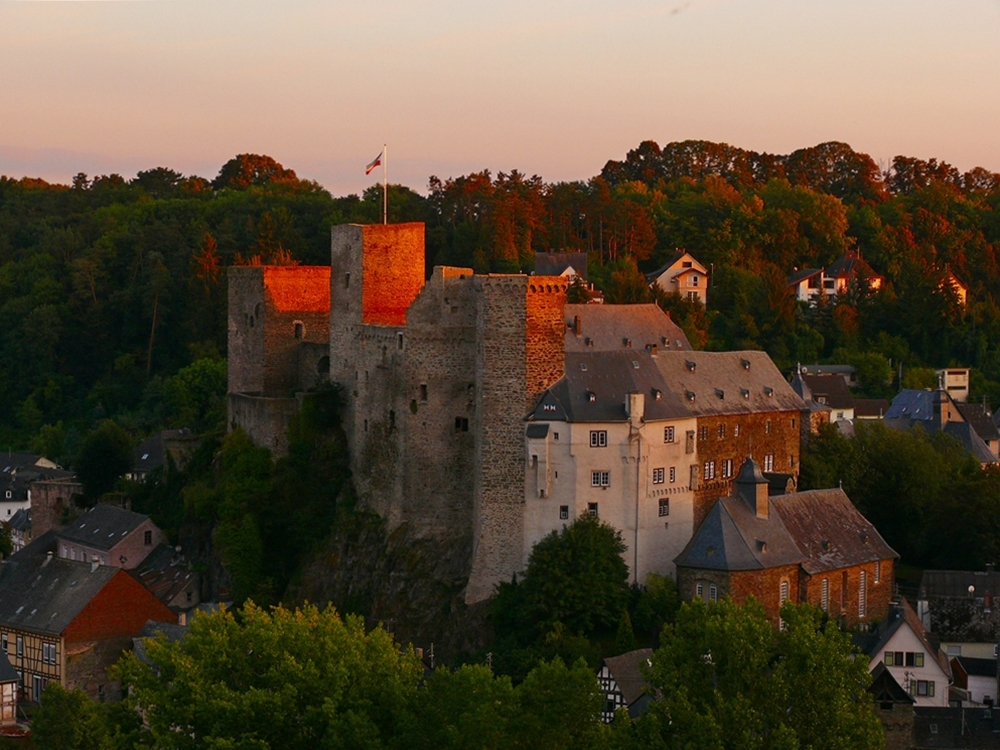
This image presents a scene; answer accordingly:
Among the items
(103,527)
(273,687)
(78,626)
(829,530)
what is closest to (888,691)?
(829,530)

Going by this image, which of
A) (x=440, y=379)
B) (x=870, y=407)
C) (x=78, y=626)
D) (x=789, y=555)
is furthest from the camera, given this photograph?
(x=870, y=407)

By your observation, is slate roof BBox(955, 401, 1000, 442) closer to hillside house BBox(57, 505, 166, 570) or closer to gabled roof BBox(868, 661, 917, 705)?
gabled roof BBox(868, 661, 917, 705)

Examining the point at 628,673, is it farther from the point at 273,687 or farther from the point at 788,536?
the point at 273,687

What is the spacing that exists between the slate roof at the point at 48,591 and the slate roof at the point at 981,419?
1322 inches

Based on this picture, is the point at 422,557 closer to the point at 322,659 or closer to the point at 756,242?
the point at 322,659

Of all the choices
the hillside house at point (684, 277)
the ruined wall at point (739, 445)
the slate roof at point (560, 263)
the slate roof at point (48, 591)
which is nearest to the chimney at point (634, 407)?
the ruined wall at point (739, 445)

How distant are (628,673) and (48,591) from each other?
2204cm

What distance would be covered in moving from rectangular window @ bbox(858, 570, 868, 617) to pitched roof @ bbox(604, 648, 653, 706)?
26.4 feet

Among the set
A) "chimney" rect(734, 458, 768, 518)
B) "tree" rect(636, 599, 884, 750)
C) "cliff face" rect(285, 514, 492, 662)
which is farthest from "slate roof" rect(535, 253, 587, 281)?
"tree" rect(636, 599, 884, 750)

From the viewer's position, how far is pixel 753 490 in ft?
175

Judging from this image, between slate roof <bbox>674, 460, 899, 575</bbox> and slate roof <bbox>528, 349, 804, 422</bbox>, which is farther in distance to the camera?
slate roof <bbox>528, 349, 804, 422</bbox>

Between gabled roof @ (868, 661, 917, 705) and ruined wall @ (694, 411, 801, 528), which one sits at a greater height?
ruined wall @ (694, 411, 801, 528)

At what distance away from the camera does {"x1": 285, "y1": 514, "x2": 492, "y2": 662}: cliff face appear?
53.9 m

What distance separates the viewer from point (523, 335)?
52.8 m
